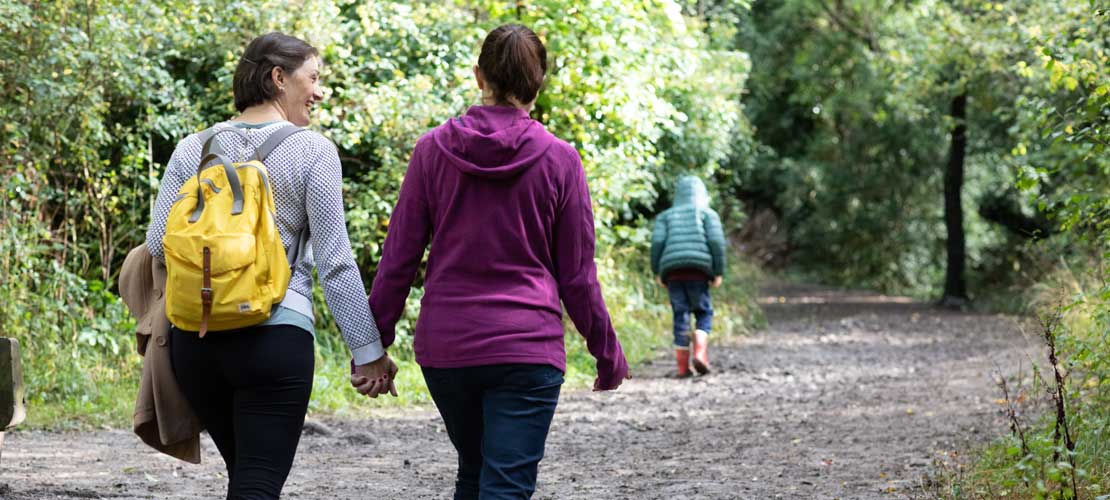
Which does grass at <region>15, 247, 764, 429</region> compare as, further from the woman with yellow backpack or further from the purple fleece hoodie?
the purple fleece hoodie

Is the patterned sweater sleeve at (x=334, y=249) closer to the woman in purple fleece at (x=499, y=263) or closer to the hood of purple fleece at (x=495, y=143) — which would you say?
the woman in purple fleece at (x=499, y=263)

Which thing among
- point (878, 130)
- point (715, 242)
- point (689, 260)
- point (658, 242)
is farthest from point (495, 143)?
point (878, 130)

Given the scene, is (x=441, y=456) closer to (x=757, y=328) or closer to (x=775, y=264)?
(x=757, y=328)

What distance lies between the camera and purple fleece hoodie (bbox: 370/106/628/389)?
322 cm

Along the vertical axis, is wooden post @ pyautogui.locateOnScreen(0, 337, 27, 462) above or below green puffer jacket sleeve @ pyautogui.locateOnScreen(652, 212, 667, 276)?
below

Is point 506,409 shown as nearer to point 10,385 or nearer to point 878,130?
point 10,385

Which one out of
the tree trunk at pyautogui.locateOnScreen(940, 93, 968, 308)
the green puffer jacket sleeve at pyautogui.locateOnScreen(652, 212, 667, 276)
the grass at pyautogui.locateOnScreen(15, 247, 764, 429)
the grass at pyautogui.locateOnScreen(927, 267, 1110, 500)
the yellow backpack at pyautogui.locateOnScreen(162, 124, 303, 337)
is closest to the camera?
the yellow backpack at pyautogui.locateOnScreen(162, 124, 303, 337)

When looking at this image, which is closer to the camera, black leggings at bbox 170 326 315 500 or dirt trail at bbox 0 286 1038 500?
black leggings at bbox 170 326 315 500

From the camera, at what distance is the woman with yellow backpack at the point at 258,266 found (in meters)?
3.13

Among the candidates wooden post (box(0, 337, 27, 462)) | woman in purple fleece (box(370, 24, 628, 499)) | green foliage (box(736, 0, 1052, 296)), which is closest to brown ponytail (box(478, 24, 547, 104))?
woman in purple fleece (box(370, 24, 628, 499))

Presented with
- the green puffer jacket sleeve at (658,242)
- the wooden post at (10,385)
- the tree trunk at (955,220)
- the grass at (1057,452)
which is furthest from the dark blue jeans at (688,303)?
the tree trunk at (955,220)

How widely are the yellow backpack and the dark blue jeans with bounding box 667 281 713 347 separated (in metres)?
8.10

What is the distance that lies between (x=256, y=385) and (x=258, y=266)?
294 mm

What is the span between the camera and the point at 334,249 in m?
3.31
